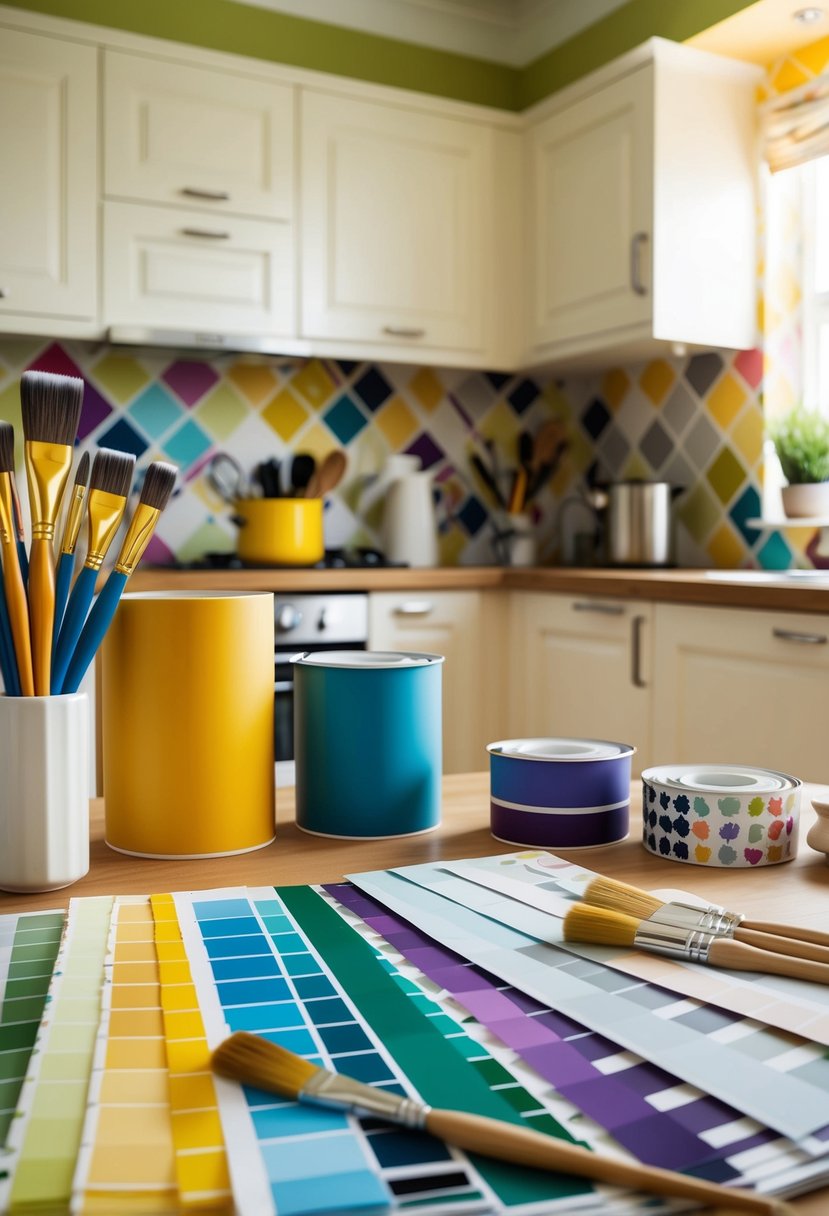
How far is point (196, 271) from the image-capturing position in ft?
10.1

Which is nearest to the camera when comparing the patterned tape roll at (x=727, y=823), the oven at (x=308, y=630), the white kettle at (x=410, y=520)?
the patterned tape roll at (x=727, y=823)

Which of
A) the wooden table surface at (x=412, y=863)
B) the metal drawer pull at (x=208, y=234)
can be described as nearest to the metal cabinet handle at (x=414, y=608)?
the metal drawer pull at (x=208, y=234)

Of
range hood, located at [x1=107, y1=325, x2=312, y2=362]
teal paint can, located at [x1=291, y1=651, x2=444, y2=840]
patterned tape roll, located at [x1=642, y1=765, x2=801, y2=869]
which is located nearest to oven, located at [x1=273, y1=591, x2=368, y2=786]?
range hood, located at [x1=107, y1=325, x2=312, y2=362]

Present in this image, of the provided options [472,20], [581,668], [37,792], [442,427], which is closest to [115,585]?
[37,792]

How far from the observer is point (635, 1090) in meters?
0.43

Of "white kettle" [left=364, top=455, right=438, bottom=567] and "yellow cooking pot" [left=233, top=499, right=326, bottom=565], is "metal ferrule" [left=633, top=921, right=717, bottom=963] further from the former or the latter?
"white kettle" [left=364, top=455, right=438, bottom=567]

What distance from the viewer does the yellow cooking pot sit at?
125 inches

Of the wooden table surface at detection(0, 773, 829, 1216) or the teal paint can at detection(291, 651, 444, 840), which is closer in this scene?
the wooden table surface at detection(0, 773, 829, 1216)

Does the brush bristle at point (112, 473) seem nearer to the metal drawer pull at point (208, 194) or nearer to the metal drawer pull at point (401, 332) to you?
the metal drawer pull at point (208, 194)

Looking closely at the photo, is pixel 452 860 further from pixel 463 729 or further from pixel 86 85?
pixel 86 85

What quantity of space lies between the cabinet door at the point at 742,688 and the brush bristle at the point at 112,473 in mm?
1812

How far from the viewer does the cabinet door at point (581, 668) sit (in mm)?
2809

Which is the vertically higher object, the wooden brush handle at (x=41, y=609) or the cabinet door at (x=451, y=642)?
the wooden brush handle at (x=41, y=609)

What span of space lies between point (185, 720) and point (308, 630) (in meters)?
2.19
